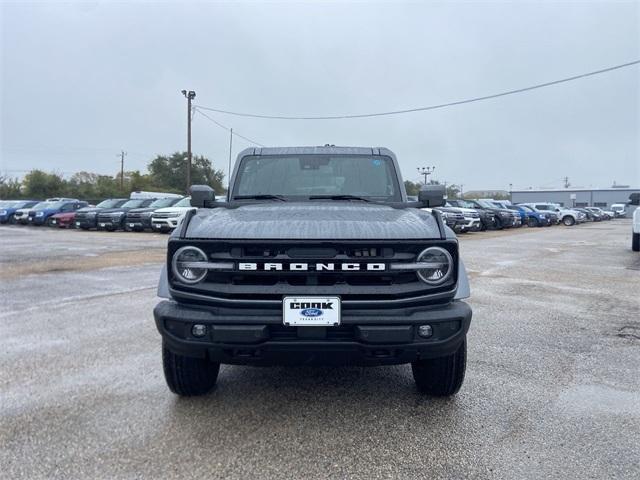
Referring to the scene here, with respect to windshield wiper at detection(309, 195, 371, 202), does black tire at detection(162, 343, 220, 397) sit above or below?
below

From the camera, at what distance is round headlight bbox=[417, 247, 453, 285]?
9.36ft

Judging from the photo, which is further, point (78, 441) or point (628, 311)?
point (628, 311)

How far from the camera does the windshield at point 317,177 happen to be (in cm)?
424

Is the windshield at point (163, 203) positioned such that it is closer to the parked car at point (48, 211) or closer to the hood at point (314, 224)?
the parked car at point (48, 211)

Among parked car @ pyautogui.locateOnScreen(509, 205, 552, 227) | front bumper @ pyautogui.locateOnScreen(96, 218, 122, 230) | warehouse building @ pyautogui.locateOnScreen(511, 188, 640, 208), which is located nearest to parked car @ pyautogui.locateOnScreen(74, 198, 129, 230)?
front bumper @ pyautogui.locateOnScreen(96, 218, 122, 230)

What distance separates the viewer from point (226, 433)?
2.91m

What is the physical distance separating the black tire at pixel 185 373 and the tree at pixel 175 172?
62610mm

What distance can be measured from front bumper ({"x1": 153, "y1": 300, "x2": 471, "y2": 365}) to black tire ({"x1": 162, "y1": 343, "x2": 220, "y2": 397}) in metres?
0.38

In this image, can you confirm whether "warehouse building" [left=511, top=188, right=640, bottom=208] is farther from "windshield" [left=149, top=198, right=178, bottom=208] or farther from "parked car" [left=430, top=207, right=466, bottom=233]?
"windshield" [left=149, top=198, right=178, bottom=208]

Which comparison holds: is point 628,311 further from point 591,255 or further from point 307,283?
point 591,255

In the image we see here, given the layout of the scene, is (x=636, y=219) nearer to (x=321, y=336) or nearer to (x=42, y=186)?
(x=321, y=336)

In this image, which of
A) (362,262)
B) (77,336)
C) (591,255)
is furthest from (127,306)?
(591,255)

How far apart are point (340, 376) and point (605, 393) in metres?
1.94

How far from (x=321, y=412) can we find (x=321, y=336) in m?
0.76
